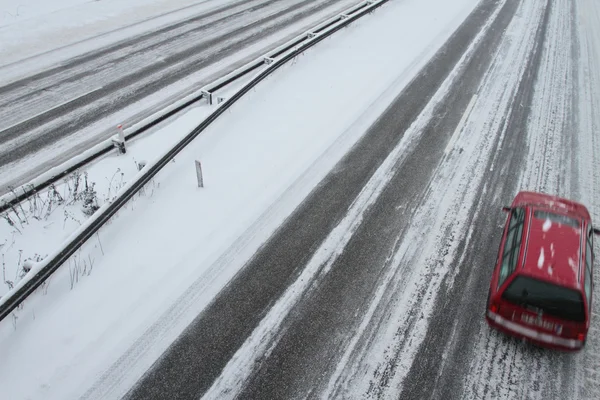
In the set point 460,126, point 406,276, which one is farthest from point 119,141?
point 460,126

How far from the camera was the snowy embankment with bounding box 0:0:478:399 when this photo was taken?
615cm

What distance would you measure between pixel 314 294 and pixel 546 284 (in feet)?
11.7

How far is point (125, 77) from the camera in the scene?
1418cm

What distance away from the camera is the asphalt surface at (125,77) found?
37.2ft

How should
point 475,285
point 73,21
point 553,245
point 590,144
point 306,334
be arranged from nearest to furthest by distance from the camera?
point 553,245 < point 306,334 < point 475,285 < point 590,144 < point 73,21

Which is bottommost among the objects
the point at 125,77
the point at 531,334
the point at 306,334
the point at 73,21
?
the point at 306,334

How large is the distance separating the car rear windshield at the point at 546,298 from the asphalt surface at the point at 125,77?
1048cm

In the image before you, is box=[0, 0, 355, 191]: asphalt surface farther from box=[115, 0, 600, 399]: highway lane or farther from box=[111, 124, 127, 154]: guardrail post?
box=[115, 0, 600, 399]: highway lane

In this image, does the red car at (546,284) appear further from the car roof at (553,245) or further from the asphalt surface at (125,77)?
the asphalt surface at (125,77)

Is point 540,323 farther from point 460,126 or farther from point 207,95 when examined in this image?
point 207,95

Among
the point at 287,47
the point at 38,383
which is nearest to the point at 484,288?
the point at 38,383

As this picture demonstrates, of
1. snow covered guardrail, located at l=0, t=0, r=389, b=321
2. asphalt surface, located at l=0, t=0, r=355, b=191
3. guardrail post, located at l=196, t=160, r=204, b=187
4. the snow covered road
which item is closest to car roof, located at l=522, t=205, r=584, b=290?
the snow covered road

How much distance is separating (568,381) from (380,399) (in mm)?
2798

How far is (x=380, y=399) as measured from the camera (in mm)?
5676
